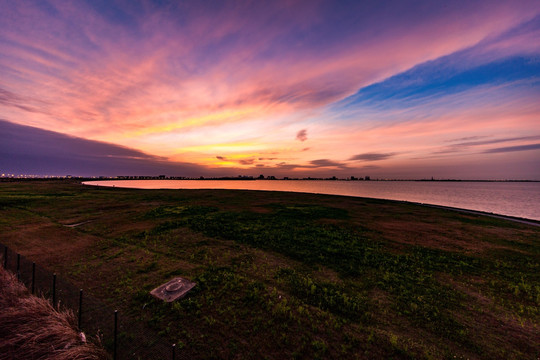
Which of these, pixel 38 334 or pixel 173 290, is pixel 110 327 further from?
pixel 173 290

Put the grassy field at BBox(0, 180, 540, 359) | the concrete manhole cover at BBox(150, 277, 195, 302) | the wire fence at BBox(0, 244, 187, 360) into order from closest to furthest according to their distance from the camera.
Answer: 1. the wire fence at BBox(0, 244, 187, 360)
2. the grassy field at BBox(0, 180, 540, 359)
3. the concrete manhole cover at BBox(150, 277, 195, 302)

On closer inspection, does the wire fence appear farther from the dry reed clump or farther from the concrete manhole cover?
the concrete manhole cover

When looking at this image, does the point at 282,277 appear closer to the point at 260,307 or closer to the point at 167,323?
the point at 260,307

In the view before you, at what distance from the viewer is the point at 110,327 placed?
7.71 meters

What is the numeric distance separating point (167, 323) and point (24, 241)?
1888 centimetres

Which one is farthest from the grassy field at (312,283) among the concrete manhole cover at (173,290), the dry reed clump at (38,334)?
the dry reed clump at (38,334)

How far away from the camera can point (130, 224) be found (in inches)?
930

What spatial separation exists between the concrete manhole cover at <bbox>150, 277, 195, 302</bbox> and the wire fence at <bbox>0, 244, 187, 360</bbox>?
1601mm

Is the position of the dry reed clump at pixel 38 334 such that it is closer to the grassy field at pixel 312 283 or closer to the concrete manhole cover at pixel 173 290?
the grassy field at pixel 312 283

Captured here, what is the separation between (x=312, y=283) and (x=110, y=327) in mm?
9160

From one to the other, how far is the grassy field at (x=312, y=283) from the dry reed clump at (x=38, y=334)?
7.03ft

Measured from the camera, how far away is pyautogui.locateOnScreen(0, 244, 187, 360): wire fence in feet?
22.0

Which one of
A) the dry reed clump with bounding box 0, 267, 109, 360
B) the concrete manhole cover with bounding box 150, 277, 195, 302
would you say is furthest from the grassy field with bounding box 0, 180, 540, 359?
the dry reed clump with bounding box 0, 267, 109, 360

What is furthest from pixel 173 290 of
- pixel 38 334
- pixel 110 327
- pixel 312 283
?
pixel 312 283
